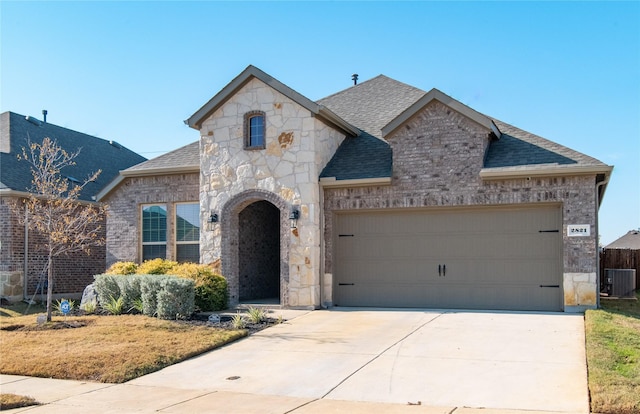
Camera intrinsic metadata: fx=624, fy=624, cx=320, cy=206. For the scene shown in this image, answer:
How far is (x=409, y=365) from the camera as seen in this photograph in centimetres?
969

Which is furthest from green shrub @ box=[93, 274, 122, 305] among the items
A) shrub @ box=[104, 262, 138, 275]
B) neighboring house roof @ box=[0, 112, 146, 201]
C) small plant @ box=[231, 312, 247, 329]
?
neighboring house roof @ box=[0, 112, 146, 201]

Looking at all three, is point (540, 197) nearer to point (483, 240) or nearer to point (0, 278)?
point (483, 240)

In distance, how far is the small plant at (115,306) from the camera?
15.0 metres

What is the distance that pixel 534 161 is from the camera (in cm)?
1460

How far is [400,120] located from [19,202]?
505 inches

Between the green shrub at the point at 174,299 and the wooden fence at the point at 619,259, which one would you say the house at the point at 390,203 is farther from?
the wooden fence at the point at 619,259

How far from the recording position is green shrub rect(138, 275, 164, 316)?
1433cm

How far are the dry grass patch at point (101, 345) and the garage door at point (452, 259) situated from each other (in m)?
4.65

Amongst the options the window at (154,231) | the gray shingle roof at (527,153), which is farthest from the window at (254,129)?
the gray shingle roof at (527,153)

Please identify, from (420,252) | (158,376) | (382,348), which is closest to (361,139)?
(420,252)

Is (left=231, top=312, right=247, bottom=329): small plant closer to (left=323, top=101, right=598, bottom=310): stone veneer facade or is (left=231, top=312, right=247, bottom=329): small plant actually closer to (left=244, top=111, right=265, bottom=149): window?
(left=323, top=101, right=598, bottom=310): stone veneer facade

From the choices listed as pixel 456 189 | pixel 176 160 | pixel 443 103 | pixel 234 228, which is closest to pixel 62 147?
pixel 176 160

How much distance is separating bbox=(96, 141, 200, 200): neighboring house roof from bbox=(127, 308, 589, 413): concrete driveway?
21.8 ft

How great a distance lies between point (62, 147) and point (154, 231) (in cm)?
878
